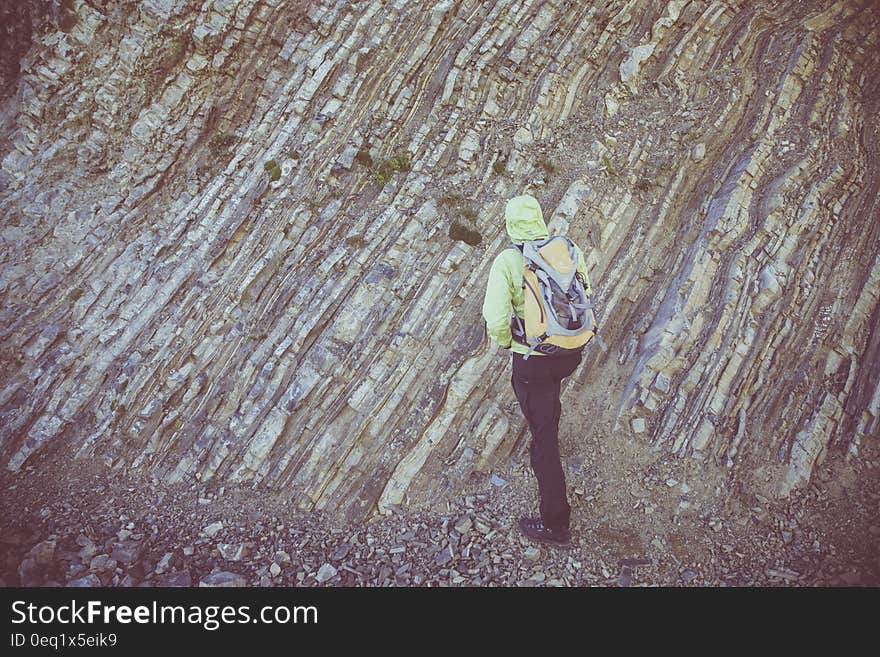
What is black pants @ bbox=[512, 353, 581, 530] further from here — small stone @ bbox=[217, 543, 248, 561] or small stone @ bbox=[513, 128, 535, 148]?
small stone @ bbox=[513, 128, 535, 148]

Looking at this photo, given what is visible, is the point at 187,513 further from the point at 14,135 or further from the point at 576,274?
the point at 14,135

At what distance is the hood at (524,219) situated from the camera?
192 inches

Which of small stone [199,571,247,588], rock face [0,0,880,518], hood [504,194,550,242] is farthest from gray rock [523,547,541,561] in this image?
hood [504,194,550,242]

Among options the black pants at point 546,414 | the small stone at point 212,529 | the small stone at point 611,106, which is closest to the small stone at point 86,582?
the small stone at point 212,529

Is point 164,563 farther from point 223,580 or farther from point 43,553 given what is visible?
point 43,553

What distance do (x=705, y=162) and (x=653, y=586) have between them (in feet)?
19.6

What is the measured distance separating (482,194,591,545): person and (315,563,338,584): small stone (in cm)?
239

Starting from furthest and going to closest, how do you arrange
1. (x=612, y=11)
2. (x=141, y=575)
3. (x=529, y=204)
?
(x=612, y=11)
(x=141, y=575)
(x=529, y=204)

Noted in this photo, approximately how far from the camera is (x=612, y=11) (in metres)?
8.66

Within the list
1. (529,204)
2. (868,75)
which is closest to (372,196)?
(529,204)

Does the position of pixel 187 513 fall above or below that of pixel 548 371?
below

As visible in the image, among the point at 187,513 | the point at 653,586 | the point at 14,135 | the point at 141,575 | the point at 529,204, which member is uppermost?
the point at 529,204

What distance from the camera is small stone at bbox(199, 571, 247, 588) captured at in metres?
5.76

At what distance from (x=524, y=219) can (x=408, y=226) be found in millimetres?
3057
